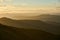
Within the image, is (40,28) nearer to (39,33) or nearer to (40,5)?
(39,33)

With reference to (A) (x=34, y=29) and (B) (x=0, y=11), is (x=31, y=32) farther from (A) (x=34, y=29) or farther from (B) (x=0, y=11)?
(B) (x=0, y=11)

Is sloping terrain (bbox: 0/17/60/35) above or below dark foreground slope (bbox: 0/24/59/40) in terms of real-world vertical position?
above

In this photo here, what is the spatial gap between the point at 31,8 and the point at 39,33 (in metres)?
0.22

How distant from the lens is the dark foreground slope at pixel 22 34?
904mm

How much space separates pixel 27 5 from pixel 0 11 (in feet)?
0.79

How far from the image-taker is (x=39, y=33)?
91cm

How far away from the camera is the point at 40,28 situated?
906 mm

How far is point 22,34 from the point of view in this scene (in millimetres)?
912

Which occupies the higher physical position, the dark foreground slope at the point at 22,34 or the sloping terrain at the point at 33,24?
the sloping terrain at the point at 33,24

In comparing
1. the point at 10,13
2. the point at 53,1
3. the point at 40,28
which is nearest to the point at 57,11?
the point at 53,1

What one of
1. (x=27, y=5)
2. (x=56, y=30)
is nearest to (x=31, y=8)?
(x=27, y=5)

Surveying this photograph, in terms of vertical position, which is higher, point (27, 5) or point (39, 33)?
point (27, 5)

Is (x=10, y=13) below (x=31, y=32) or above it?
above

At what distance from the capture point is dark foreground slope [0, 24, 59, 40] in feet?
2.97
